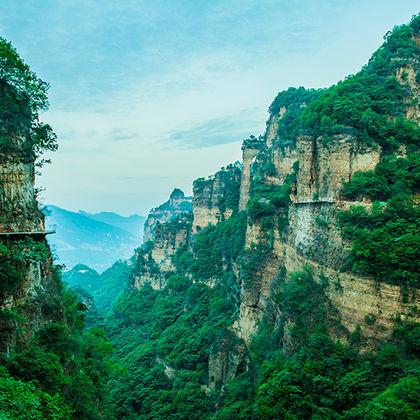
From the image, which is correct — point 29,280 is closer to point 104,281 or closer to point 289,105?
point 289,105

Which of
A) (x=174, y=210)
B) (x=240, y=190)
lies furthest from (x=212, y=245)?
(x=174, y=210)

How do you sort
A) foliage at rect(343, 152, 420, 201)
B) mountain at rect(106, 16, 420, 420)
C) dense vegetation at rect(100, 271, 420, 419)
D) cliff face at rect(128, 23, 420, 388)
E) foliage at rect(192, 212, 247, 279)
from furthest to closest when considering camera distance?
foliage at rect(192, 212, 247, 279) < foliage at rect(343, 152, 420, 201) < cliff face at rect(128, 23, 420, 388) < mountain at rect(106, 16, 420, 420) < dense vegetation at rect(100, 271, 420, 419)

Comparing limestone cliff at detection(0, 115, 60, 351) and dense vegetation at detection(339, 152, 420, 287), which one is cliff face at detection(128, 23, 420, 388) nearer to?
dense vegetation at detection(339, 152, 420, 287)

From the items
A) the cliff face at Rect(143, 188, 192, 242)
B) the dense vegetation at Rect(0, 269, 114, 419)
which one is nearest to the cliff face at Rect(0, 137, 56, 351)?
the dense vegetation at Rect(0, 269, 114, 419)

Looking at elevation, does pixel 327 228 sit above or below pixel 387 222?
below

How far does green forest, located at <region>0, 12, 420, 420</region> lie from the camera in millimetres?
13125

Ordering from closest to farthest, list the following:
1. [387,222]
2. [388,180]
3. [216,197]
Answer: [387,222], [388,180], [216,197]

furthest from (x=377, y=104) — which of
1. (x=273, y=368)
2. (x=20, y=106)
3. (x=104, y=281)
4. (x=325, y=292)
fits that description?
(x=104, y=281)

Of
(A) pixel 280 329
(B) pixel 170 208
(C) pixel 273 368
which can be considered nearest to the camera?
(C) pixel 273 368

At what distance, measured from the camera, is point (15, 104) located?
53.9 feet

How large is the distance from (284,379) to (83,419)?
9.64 meters

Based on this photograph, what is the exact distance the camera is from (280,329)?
21266mm

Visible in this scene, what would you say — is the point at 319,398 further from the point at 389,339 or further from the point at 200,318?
the point at 200,318

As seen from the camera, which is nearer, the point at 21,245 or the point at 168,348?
the point at 21,245
